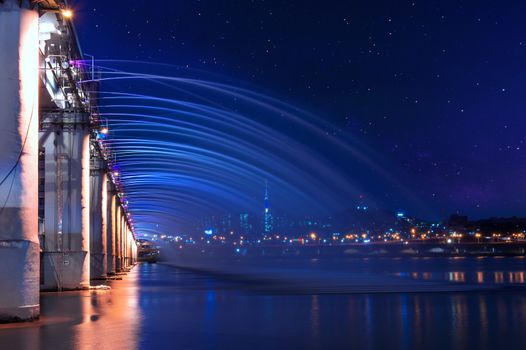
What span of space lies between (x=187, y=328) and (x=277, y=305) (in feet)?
25.2

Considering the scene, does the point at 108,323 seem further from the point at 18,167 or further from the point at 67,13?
the point at 67,13

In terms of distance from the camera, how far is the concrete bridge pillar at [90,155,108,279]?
49688 mm

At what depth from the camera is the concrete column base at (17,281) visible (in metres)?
20.2

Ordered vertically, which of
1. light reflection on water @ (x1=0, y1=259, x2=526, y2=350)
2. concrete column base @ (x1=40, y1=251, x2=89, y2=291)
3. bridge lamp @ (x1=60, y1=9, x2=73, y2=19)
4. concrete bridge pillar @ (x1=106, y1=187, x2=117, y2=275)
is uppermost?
bridge lamp @ (x1=60, y1=9, x2=73, y2=19)

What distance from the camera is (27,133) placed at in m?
21.0

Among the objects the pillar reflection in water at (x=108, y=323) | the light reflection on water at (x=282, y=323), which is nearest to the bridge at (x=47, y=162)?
the pillar reflection in water at (x=108, y=323)

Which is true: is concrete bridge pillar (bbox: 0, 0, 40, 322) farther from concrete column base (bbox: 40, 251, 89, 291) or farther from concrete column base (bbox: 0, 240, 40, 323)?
concrete column base (bbox: 40, 251, 89, 291)

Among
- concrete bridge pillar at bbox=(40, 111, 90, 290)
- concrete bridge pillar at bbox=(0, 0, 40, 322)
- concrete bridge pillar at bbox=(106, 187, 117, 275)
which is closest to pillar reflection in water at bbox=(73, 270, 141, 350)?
concrete bridge pillar at bbox=(0, 0, 40, 322)

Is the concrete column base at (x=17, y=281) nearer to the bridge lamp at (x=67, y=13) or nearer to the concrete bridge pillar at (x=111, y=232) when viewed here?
the bridge lamp at (x=67, y=13)

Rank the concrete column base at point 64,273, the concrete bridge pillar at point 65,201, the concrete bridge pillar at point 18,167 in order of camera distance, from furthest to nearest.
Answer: the concrete bridge pillar at point 65,201 < the concrete column base at point 64,273 < the concrete bridge pillar at point 18,167

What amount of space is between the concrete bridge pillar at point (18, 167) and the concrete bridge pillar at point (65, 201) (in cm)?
1584

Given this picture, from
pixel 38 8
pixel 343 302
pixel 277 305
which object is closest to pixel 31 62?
pixel 38 8

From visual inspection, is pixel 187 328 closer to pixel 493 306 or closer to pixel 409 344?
pixel 409 344

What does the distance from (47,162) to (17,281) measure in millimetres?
17721
